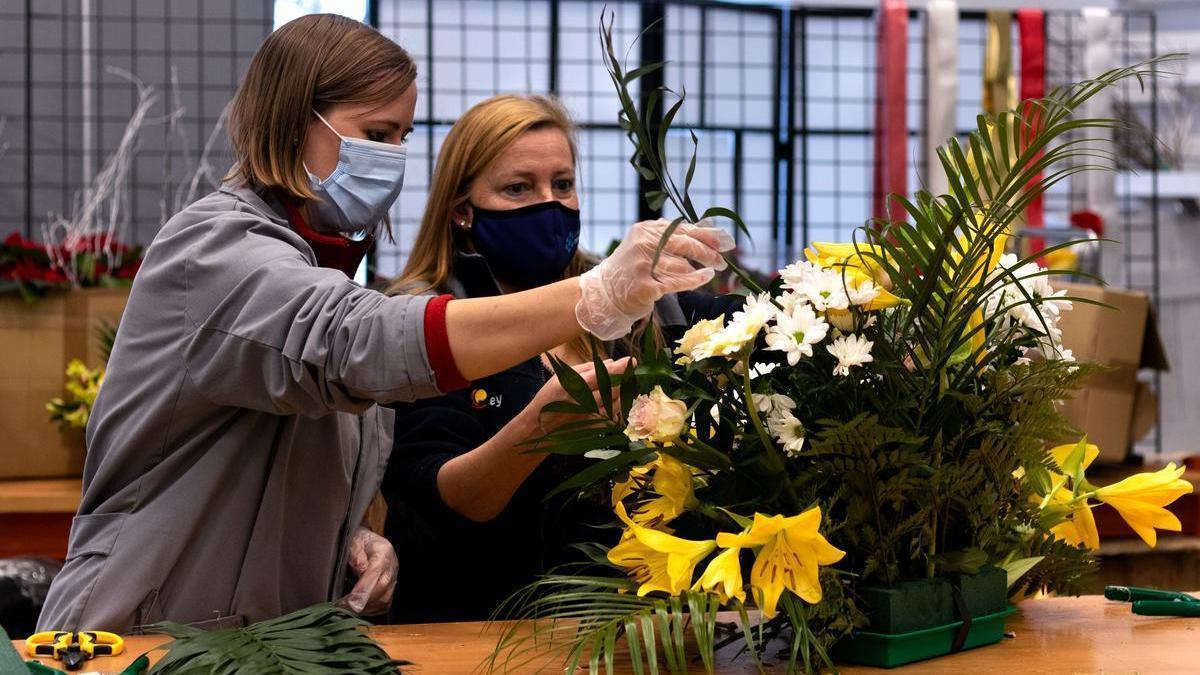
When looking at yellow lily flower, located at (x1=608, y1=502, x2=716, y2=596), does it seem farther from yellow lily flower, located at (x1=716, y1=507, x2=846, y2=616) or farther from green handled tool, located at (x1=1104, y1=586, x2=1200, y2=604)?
green handled tool, located at (x1=1104, y1=586, x2=1200, y2=604)

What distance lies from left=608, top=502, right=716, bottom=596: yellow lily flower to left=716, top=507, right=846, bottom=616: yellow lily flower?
30 mm

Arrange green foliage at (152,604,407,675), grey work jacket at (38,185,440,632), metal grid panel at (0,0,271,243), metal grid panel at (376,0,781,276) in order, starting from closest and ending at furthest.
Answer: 1. green foliage at (152,604,407,675)
2. grey work jacket at (38,185,440,632)
3. metal grid panel at (0,0,271,243)
4. metal grid panel at (376,0,781,276)

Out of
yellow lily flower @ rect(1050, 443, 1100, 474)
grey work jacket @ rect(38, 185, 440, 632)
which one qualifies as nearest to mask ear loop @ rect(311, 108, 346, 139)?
grey work jacket @ rect(38, 185, 440, 632)

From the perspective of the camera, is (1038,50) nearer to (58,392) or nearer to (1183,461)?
(1183,461)

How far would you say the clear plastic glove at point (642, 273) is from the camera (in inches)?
46.6

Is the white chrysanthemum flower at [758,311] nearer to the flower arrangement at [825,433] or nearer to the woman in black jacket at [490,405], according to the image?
the flower arrangement at [825,433]

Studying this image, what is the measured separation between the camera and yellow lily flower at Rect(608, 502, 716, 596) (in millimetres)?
1110

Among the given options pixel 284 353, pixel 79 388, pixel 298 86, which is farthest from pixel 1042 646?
pixel 79 388

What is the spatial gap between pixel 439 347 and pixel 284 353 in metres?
0.15

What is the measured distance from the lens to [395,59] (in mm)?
1541

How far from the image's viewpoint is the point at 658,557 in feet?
3.77

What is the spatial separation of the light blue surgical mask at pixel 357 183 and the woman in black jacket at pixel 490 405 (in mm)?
314

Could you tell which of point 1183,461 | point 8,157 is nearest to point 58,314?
point 8,157

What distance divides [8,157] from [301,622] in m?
3.66
